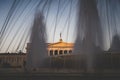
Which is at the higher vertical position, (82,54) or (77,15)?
(77,15)

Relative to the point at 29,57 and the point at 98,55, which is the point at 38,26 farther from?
the point at 98,55

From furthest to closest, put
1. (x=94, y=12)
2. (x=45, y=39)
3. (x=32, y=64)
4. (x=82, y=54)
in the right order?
(x=45, y=39) → (x=32, y=64) → (x=82, y=54) → (x=94, y=12)

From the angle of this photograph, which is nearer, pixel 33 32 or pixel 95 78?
pixel 95 78

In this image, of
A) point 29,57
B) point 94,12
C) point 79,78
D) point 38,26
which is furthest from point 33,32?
point 79,78

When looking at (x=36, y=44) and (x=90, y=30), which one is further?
(x=36, y=44)

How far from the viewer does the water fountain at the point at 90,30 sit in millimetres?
11828

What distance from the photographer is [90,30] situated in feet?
38.9

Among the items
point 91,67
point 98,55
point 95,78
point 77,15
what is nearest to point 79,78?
point 95,78

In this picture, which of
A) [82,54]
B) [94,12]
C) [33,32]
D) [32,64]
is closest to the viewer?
[94,12]

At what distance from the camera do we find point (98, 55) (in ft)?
40.7

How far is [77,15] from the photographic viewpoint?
12.4 m

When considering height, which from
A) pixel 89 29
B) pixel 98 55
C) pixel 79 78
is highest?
pixel 89 29

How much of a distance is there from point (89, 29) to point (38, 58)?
5535 millimetres

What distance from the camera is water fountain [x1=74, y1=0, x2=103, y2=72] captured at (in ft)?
38.8
